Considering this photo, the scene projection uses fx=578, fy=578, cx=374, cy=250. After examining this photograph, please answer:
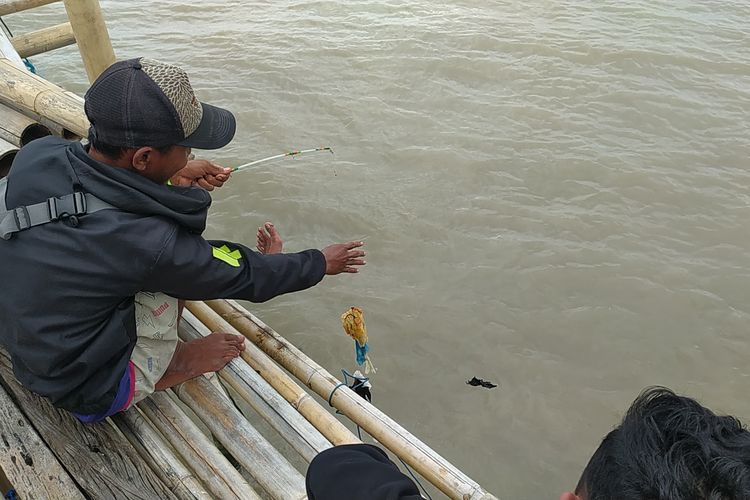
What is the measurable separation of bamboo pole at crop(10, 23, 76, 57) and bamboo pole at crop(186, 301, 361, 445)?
4.83 metres

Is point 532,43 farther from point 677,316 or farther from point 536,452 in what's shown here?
point 536,452

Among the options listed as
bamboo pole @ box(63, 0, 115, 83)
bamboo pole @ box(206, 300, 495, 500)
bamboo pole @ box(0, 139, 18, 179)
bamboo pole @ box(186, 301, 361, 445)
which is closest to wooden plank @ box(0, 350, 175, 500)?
bamboo pole @ box(186, 301, 361, 445)

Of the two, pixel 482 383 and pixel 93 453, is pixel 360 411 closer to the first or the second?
pixel 93 453

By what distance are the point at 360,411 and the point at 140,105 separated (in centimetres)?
138

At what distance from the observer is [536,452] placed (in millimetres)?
3398

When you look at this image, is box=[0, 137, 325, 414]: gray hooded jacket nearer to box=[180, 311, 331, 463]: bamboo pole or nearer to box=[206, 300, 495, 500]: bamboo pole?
box=[180, 311, 331, 463]: bamboo pole

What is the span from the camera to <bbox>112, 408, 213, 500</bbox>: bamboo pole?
207cm

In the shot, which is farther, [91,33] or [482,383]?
[91,33]

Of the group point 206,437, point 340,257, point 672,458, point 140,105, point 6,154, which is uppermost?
point 140,105

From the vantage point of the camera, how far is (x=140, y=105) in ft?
6.08

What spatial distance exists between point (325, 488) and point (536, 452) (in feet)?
7.77

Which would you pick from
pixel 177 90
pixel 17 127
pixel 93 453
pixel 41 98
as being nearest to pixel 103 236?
pixel 177 90

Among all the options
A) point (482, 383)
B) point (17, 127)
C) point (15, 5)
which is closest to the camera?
point (17, 127)

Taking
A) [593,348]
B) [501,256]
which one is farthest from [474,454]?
[501,256]
